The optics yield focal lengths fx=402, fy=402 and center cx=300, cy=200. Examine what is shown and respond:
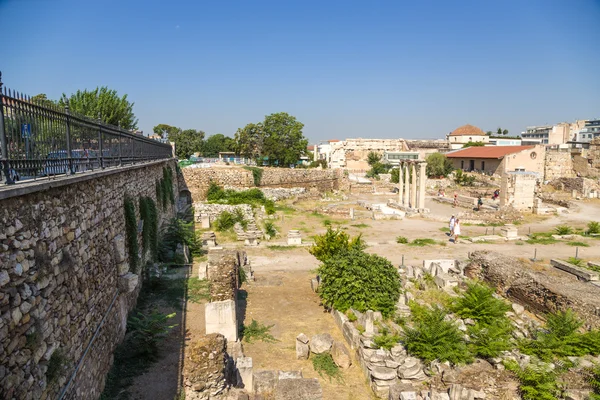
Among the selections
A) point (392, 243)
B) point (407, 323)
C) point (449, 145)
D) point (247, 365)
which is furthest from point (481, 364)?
point (449, 145)

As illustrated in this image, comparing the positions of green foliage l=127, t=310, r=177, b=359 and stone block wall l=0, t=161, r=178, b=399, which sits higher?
stone block wall l=0, t=161, r=178, b=399

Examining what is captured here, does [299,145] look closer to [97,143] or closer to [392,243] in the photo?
[392,243]

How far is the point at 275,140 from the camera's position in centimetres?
5106

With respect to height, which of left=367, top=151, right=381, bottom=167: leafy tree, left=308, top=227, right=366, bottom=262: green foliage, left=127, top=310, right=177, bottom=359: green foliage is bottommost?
left=127, top=310, right=177, bottom=359: green foliage

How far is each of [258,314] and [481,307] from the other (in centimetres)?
591

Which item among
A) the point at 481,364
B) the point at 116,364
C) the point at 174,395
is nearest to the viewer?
the point at 174,395

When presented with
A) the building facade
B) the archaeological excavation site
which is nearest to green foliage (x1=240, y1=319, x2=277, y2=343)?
the archaeological excavation site

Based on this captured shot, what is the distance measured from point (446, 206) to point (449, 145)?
154ft

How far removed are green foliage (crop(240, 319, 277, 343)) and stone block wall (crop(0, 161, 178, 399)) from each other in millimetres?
2835

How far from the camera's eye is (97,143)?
8.45 meters

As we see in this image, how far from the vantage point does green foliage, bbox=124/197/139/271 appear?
9969 millimetres

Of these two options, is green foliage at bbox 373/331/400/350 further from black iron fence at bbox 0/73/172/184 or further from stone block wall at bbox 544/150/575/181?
stone block wall at bbox 544/150/575/181

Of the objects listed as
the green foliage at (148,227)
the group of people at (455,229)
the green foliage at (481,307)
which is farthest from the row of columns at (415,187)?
the green foliage at (148,227)

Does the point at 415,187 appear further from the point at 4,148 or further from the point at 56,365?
the point at 4,148
